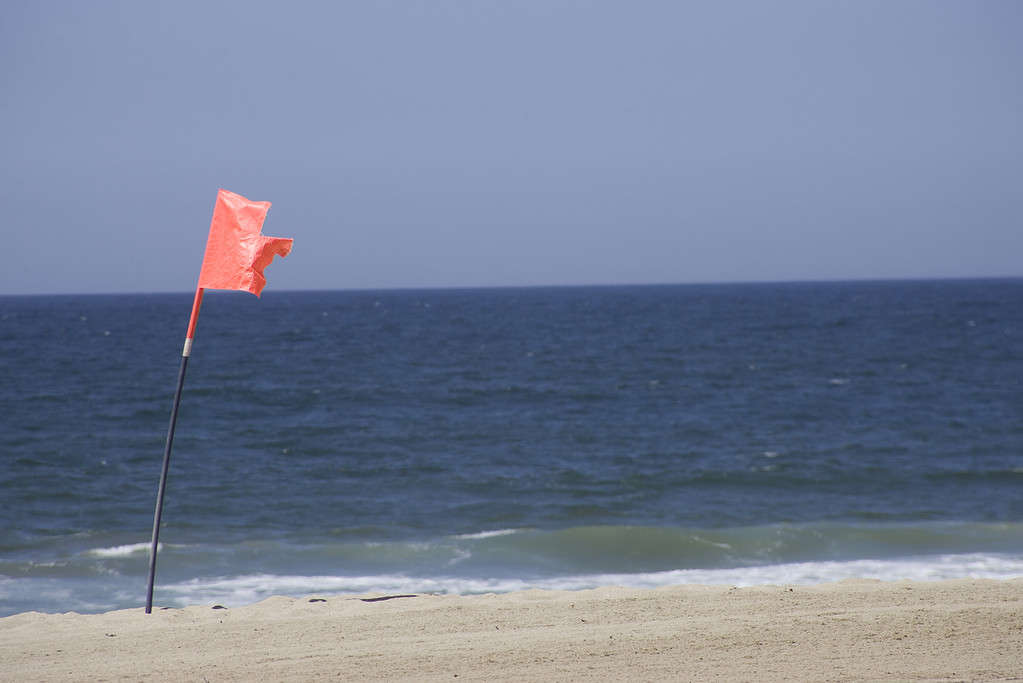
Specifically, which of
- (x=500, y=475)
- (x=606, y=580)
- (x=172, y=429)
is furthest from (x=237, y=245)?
(x=500, y=475)

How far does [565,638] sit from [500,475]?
33.6 feet

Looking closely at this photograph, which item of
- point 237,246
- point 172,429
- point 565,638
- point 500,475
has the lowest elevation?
point 500,475

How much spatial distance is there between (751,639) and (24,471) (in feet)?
47.6

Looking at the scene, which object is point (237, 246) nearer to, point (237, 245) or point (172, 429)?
point (237, 245)

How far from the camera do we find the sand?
5547mm

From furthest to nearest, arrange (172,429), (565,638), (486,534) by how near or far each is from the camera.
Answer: (486,534), (172,429), (565,638)

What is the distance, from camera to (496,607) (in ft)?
24.0

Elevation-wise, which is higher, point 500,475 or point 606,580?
point 500,475

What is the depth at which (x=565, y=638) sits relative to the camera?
20.4 feet

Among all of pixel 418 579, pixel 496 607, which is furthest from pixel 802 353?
pixel 496 607

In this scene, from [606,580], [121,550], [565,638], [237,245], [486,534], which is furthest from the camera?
[486,534]

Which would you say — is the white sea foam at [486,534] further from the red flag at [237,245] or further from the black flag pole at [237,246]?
the red flag at [237,245]

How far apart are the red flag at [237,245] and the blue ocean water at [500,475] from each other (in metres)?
4.12

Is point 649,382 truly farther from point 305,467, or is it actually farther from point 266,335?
point 266,335
